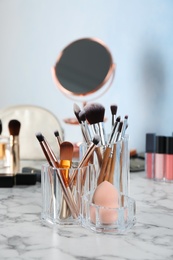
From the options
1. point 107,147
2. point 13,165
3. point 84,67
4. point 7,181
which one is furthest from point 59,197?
point 84,67

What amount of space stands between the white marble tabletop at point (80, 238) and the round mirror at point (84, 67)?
1139 millimetres

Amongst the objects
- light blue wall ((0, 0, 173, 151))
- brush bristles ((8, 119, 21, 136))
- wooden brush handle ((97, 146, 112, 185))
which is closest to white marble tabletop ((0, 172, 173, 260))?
wooden brush handle ((97, 146, 112, 185))

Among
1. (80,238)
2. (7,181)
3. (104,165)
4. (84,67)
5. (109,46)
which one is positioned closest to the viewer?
(80,238)

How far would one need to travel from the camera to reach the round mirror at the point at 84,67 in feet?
6.63

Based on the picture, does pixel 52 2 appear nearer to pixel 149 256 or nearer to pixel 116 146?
pixel 116 146

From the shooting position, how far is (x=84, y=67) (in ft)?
6.71

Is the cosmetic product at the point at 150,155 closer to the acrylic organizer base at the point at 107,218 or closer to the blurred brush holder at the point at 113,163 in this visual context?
the blurred brush holder at the point at 113,163

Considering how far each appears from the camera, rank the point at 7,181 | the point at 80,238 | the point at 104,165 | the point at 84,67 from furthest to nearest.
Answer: the point at 84,67, the point at 7,181, the point at 104,165, the point at 80,238

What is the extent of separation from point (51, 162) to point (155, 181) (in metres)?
0.48

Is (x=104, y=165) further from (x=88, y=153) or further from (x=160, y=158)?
(x=160, y=158)

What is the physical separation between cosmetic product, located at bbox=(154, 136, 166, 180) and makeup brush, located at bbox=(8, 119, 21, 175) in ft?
1.36

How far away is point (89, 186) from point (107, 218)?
0.45 feet

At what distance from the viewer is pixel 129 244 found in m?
0.72

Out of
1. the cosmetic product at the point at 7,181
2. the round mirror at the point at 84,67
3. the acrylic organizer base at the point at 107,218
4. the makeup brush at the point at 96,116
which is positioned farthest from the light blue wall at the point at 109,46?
the acrylic organizer base at the point at 107,218
